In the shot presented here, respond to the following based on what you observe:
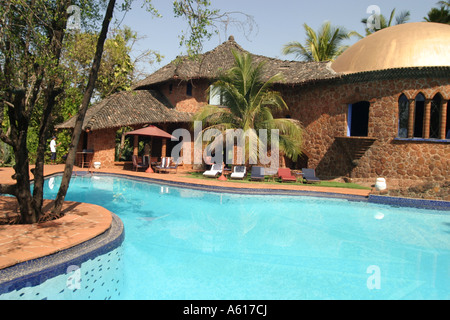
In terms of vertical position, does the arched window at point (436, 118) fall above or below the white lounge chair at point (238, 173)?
above

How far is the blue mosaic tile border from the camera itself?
10898 mm

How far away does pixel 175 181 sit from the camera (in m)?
14.3

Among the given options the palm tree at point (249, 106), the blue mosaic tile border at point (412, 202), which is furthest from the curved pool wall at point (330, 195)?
the palm tree at point (249, 106)

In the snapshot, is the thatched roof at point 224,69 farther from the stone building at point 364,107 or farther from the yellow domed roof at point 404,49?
the yellow domed roof at point 404,49

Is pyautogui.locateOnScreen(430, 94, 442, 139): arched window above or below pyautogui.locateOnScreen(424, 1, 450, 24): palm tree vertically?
below

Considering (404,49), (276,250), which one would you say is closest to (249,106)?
(404,49)

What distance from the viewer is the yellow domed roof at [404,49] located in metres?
14.2

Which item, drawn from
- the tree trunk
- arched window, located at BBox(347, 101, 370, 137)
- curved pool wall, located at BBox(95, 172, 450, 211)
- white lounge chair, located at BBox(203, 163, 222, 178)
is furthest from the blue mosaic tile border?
the tree trunk

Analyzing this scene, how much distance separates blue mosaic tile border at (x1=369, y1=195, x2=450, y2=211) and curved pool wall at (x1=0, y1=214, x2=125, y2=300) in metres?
9.44

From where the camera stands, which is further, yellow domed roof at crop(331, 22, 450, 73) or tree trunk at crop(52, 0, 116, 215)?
yellow domed roof at crop(331, 22, 450, 73)

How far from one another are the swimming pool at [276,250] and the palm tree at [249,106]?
515 cm

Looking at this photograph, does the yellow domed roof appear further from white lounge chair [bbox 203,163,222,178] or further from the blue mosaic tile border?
white lounge chair [bbox 203,163,222,178]
